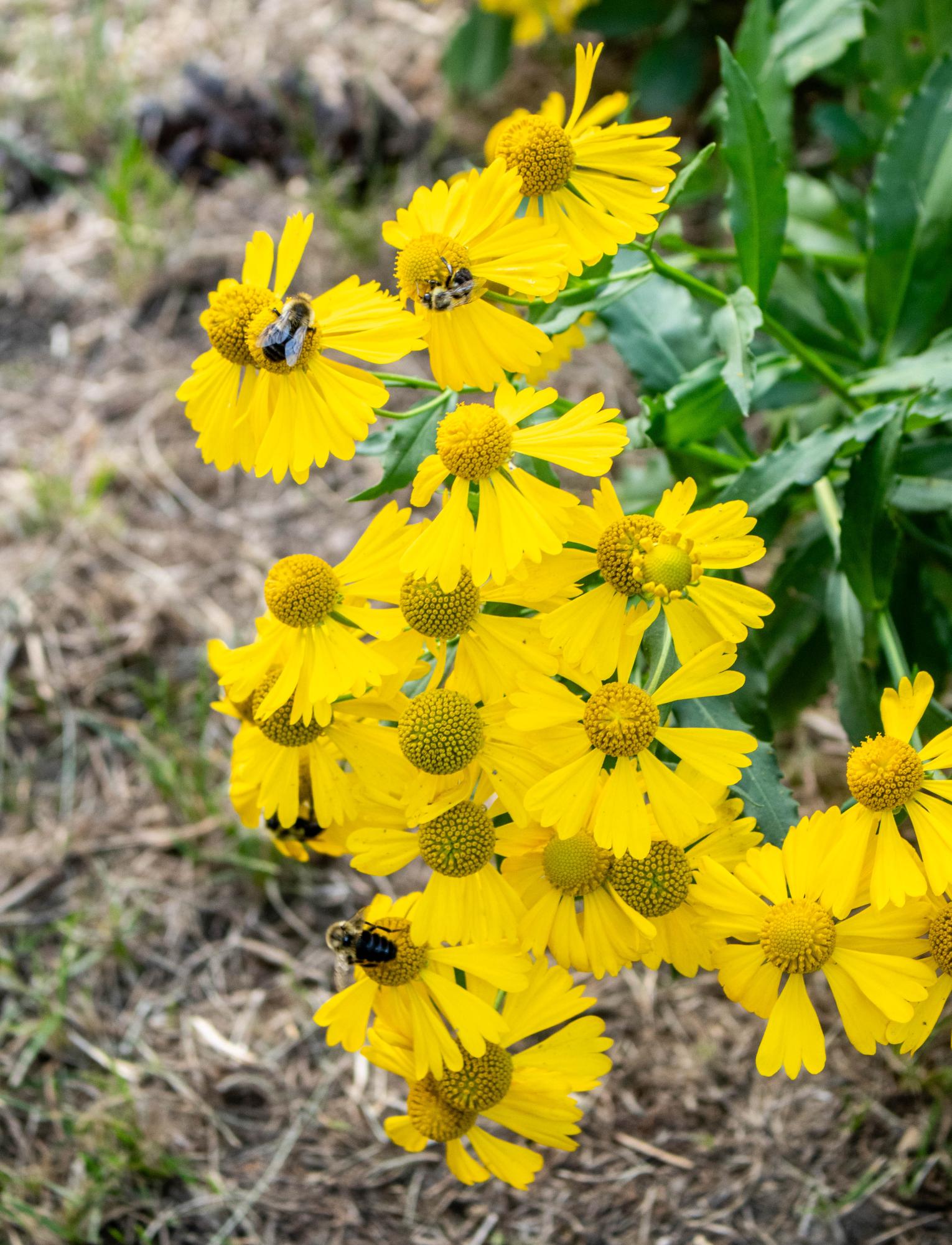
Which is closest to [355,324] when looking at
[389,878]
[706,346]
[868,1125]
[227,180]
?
[706,346]

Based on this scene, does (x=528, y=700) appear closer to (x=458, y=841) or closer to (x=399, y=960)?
(x=458, y=841)

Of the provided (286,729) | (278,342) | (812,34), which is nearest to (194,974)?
(286,729)

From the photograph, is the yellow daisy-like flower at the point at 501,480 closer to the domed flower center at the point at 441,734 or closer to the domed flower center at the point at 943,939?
the domed flower center at the point at 441,734

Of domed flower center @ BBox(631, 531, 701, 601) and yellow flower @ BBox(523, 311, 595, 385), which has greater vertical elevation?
yellow flower @ BBox(523, 311, 595, 385)

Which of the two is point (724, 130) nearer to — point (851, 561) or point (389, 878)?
point (851, 561)

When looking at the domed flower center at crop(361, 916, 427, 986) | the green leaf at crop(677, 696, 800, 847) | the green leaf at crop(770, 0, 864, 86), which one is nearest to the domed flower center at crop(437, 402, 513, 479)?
the green leaf at crop(677, 696, 800, 847)

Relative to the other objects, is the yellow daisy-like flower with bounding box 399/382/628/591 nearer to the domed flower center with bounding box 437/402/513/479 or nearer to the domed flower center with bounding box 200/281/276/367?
the domed flower center with bounding box 437/402/513/479

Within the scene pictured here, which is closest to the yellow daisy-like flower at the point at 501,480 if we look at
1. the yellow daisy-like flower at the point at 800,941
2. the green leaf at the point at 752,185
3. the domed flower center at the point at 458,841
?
the domed flower center at the point at 458,841
